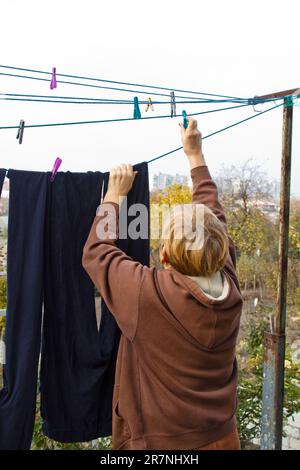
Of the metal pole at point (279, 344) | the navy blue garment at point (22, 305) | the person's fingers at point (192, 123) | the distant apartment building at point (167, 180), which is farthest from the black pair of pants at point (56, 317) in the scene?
the distant apartment building at point (167, 180)

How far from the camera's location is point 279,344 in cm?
210

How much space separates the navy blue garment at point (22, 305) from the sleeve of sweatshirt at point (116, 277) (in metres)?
0.32

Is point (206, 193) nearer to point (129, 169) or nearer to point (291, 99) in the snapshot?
point (129, 169)

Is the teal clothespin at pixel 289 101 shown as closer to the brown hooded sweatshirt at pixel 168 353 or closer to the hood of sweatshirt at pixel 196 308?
the brown hooded sweatshirt at pixel 168 353

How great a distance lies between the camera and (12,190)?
1.57 m

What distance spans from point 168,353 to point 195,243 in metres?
0.36

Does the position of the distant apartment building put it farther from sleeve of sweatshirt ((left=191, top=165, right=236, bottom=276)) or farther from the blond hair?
the blond hair

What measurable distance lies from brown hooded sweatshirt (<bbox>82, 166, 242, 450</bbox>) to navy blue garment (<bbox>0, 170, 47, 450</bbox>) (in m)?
0.34

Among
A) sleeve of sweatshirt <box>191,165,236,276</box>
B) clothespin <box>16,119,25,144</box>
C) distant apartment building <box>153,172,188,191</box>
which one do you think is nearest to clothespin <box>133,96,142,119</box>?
sleeve of sweatshirt <box>191,165,236,276</box>

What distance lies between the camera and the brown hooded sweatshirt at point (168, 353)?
1.21 metres

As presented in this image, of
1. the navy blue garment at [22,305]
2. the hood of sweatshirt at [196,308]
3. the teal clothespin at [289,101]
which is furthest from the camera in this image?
the teal clothespin at [289,101]

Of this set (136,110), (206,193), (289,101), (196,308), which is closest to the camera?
(196,308)

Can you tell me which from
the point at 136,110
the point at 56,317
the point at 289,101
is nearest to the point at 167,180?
the point at 289,101

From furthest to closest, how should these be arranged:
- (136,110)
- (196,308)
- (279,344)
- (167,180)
A: (167,180) < (279,344) < (136,110) < (196,308)
